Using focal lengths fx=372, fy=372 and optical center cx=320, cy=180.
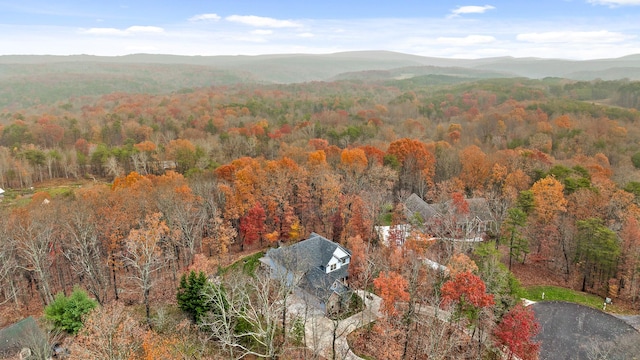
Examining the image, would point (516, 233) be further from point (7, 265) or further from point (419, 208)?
point (7, 265)

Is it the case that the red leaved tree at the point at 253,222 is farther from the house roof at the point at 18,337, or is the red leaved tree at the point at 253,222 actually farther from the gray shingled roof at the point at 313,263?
the house roof at the point at 18,337

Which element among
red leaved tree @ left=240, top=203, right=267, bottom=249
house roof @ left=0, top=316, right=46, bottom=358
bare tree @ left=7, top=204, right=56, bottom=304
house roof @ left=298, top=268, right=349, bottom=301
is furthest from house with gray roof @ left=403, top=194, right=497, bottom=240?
bare tree @ left=7, top=204, right=56, bottom=304

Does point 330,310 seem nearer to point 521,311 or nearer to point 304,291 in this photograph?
point 304,291

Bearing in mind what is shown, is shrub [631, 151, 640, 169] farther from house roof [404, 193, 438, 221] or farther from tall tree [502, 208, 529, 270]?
house roof [404, 193, 438, 221]

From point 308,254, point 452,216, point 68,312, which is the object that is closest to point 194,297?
point 68,312

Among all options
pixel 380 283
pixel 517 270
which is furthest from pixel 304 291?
pixel 517 270

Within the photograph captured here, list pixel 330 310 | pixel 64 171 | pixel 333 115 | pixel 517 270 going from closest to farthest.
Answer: pixel 330 310 < pixel 517 270 < pixel 64 171 < pixel 333 115
